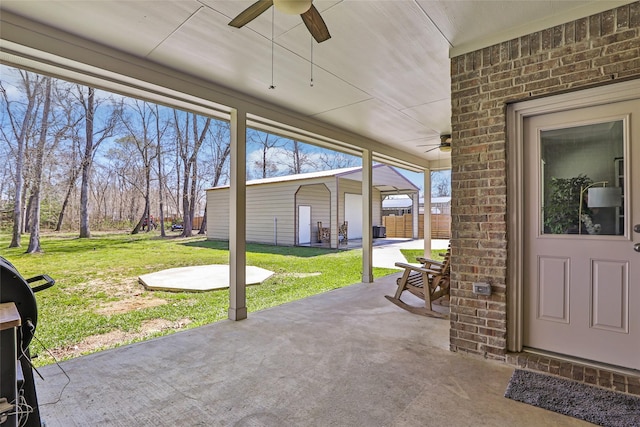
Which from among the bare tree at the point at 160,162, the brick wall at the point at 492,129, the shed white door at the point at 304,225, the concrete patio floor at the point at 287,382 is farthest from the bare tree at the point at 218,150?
the brick wall at the point at 492,129

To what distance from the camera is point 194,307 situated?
479cm

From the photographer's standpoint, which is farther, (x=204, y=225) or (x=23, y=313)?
(x=204, y=225)

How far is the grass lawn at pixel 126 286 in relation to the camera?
394 cm

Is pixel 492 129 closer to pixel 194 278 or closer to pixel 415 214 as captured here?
pixel 194 278

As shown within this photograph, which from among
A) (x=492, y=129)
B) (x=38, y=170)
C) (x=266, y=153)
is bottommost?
(x=492, y=129)

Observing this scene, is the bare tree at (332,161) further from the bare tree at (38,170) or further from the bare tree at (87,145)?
the bare tree at (38,170)

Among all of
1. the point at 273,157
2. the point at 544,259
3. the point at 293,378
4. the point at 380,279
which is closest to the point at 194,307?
the point at 293,378

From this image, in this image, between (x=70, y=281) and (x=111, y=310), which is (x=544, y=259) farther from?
(x=70, y=281)

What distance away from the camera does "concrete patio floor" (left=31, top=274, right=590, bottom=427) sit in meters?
1.95

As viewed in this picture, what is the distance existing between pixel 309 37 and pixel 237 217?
2.09m

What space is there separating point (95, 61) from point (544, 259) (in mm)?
4010

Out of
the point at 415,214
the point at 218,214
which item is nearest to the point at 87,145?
the point at 218,214

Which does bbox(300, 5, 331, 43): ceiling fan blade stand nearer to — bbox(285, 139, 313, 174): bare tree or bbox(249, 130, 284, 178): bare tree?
bbox(249, 130, 284, 178): bare tree

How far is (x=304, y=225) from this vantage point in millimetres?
13055
